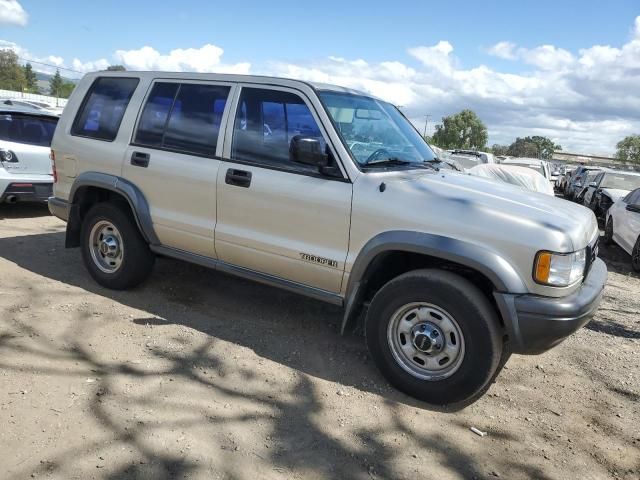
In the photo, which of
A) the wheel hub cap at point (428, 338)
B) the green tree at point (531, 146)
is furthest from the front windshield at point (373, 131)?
the green tree at point (531, 146)

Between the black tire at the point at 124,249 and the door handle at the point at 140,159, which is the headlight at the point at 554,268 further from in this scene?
the black tire at the point at 124,249

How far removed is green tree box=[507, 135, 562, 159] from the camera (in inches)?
4058

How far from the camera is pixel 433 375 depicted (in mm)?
3539

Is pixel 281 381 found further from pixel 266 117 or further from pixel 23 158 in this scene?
pixel 23 158

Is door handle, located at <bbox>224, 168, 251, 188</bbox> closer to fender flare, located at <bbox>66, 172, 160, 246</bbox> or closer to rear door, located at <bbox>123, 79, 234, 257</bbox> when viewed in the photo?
rear door, located at <bbox>123, 79, 234, 257</bbox>

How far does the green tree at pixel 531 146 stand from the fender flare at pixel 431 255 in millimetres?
103473

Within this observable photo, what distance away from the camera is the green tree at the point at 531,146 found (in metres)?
103

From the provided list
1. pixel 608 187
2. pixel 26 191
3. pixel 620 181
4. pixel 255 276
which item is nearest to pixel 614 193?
pixel 608 187

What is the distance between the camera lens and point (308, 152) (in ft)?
12.1

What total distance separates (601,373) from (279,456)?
9.16 feet

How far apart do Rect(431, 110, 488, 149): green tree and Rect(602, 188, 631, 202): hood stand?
224ft

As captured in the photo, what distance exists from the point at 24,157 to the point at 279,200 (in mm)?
5261

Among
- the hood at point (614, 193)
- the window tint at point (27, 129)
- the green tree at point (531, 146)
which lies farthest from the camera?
the green tree at point (531, 146)

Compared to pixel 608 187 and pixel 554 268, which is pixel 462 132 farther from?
pixel 554 268
